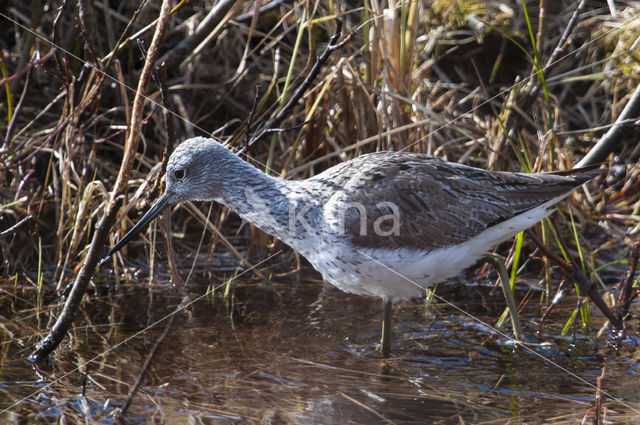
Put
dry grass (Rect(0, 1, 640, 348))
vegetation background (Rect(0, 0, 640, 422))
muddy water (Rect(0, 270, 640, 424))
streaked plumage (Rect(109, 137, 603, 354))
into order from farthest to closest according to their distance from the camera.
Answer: dry grass (Rect(0, 1, 640, 348))
vegetation background (Rect(0, 0, 640, 422))
streaked plumage (Rect(109, 137, 603, 354))
muddy water (Rect(0, 270, 640, 424))

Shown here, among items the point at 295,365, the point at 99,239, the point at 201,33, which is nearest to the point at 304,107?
the point at 201,33

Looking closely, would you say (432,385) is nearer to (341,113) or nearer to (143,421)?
(143,421)

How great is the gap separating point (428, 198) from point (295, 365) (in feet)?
4.62

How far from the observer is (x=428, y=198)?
190 inches

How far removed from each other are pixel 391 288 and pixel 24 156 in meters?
3.69

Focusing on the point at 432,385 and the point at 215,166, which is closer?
the point at 432,385

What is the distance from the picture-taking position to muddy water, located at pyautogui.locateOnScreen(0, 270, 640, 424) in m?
4.05

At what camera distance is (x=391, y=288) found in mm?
4766

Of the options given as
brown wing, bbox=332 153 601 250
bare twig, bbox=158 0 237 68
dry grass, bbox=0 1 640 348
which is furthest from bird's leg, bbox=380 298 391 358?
bare twig, bbox=158 0 237 68

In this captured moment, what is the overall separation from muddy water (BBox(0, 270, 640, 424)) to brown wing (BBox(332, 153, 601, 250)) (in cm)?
84

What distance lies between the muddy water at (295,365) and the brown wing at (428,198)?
84 cm

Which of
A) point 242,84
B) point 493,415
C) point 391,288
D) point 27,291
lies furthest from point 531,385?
point 242,84

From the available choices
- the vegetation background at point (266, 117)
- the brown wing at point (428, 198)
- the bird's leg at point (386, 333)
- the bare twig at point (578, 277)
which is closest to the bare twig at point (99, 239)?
the vegetation background at point (266, 117)

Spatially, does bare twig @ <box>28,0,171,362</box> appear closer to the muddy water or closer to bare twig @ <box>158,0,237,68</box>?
the muddy water
